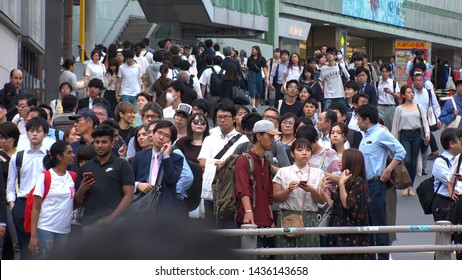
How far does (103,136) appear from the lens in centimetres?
864

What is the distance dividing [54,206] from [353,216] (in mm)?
2561

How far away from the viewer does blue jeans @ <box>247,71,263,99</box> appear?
2600 cm

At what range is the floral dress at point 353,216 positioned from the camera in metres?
9.18

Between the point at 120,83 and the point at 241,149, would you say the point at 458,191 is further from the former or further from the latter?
the point at 120,83

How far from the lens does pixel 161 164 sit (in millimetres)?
8922

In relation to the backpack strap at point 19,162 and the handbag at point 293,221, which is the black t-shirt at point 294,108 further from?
the backpack strap at point 19,162

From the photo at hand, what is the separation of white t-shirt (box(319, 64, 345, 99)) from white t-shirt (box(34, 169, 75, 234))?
1160 centimetres

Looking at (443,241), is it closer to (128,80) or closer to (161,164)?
(161,164)

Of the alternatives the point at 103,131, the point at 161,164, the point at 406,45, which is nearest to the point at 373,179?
the point at 161,164

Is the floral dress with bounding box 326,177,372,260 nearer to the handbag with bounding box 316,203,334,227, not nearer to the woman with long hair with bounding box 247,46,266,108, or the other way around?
the handbag with bounding box 316,203,334,227

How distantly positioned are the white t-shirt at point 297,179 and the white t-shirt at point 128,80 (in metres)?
9.56

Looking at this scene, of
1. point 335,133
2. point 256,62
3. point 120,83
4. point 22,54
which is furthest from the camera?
point 256,62

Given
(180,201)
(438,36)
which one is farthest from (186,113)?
(438,36)

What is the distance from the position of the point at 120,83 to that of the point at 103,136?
10.3 meters
